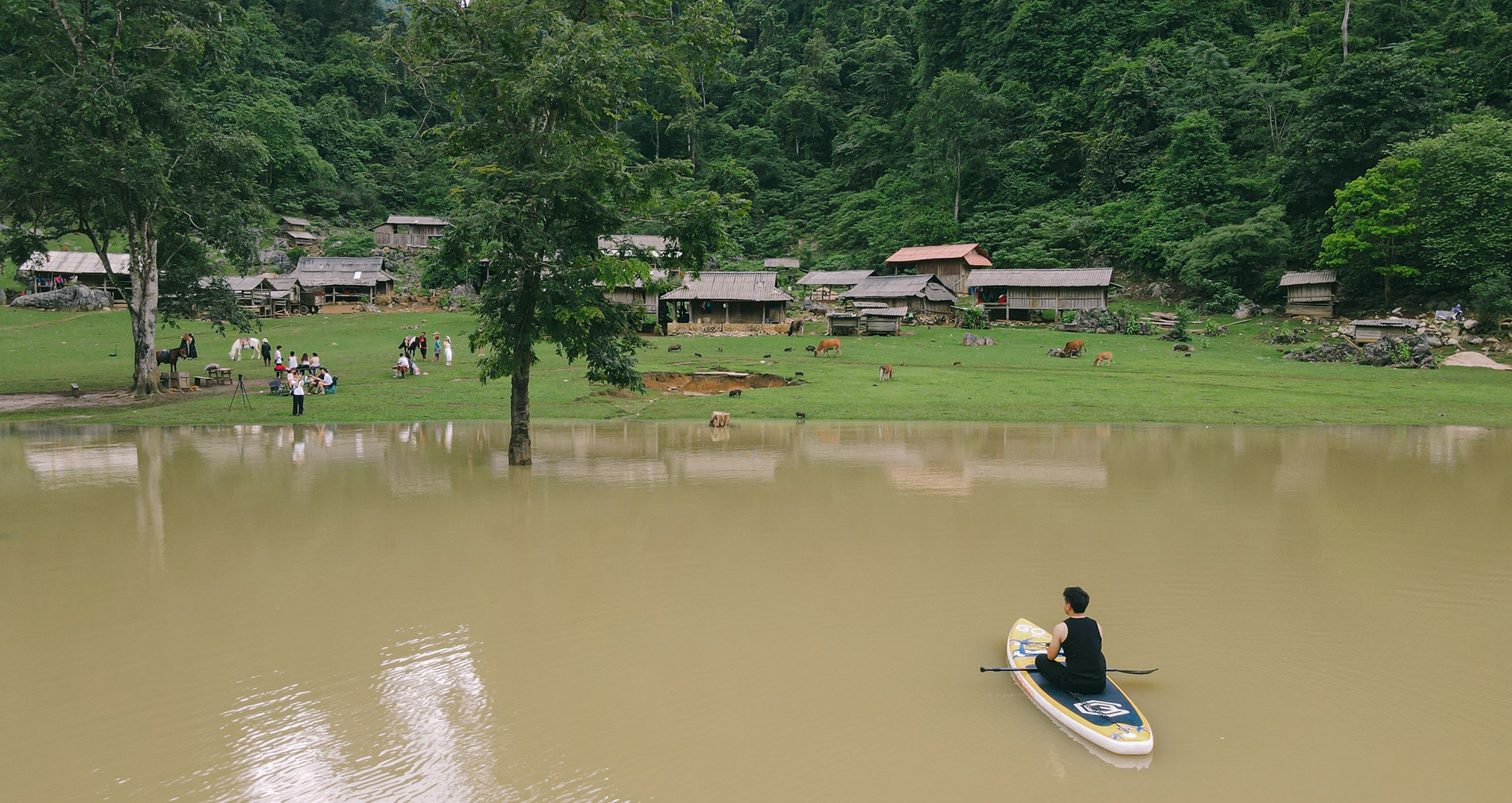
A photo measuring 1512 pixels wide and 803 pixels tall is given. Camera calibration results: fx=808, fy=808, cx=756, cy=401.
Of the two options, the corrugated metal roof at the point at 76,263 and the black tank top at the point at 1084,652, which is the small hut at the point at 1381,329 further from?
the corrugated metal roof at the point at 76,263

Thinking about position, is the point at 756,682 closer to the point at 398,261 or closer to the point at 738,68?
the point at 398,261

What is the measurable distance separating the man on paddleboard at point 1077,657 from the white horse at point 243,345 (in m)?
40.8

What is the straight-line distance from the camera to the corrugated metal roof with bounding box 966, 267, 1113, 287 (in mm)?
52031

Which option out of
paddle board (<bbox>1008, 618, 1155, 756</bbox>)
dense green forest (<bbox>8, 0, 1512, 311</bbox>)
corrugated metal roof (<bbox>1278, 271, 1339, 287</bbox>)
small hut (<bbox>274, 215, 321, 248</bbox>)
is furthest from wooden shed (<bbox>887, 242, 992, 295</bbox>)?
paddle board (<bbox>1008, 618, 1155, 756</bbox>)

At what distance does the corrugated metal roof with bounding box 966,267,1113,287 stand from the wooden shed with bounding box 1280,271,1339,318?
32.5ft

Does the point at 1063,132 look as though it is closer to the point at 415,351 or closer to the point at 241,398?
the point at 415,351

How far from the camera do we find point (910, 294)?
5406cm

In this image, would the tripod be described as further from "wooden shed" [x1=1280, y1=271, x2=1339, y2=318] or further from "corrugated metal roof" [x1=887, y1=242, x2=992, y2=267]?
"wooden shed" [x1=1280, y1=271, x2=1339, y2=318]

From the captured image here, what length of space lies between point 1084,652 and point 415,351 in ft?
129

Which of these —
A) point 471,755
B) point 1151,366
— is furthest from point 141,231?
point 1151,366

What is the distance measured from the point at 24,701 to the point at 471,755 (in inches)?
154

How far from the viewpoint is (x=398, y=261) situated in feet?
221

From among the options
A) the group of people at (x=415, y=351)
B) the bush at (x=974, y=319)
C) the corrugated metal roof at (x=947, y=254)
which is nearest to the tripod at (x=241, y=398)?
the group of people at (x=415, y=351)

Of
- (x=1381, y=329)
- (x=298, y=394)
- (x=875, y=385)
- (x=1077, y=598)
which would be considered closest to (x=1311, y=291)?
(x=1381, y=329)
